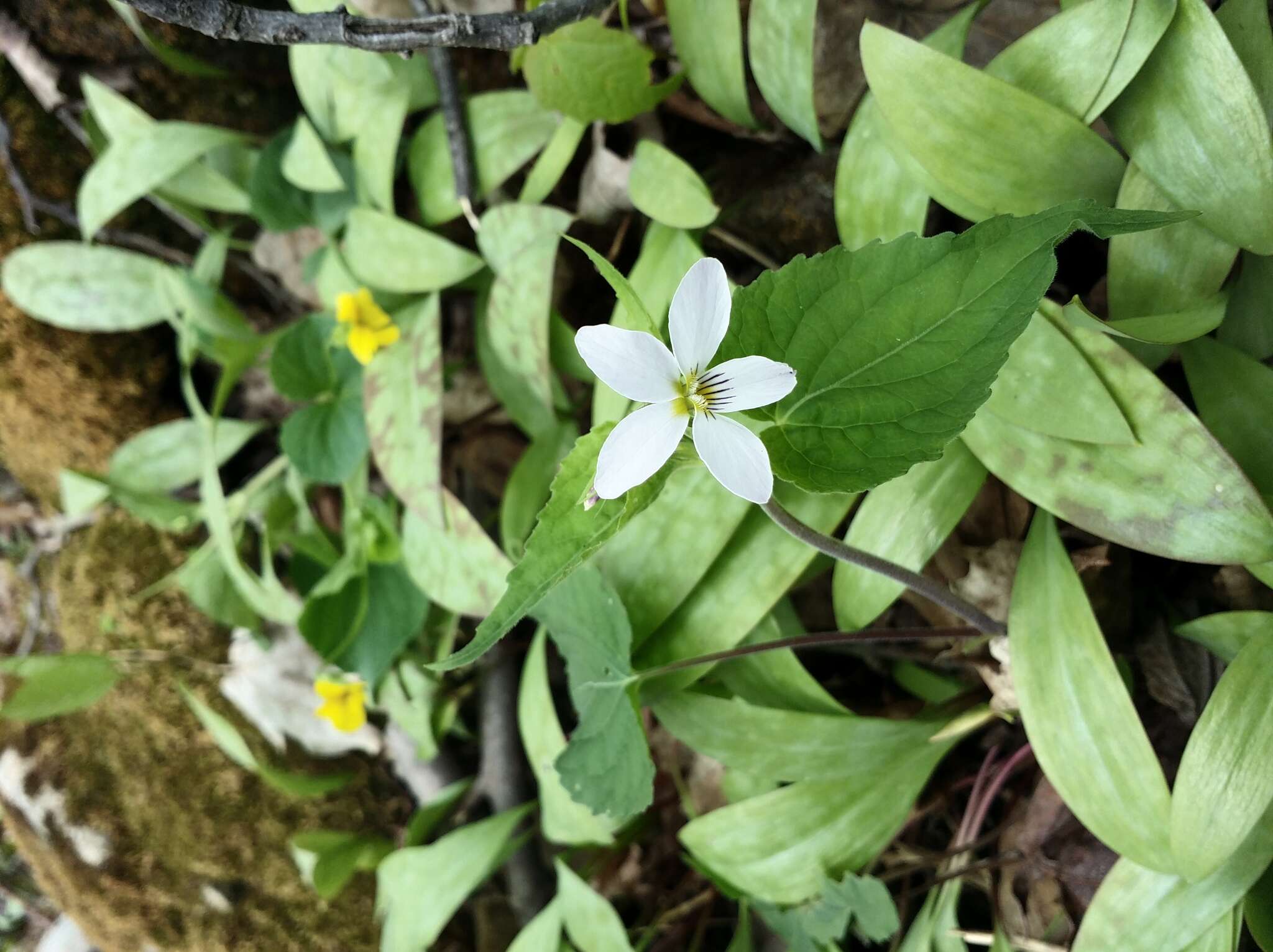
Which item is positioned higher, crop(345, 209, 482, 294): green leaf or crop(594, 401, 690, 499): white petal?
crop(594, 401, 690, 499): white petal

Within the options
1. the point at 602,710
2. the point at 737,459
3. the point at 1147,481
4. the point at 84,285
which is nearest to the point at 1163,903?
the point at 1147,481

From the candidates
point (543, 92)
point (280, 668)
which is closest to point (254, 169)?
point (543, 92)

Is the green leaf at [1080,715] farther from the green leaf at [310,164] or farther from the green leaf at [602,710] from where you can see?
the green leaf at [310,164]

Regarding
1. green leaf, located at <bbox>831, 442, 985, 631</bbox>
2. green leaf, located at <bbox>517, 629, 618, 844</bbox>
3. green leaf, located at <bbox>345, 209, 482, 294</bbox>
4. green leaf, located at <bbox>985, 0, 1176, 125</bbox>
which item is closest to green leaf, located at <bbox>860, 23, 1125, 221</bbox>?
green leaf, located at <bbox>985, 0, 1176, 125</bbox>

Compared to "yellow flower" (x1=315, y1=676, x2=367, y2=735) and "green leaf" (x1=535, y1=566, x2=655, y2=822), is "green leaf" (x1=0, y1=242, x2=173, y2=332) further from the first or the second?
"green leaf" (x1=535, y1=566, x2=655, y2=822)

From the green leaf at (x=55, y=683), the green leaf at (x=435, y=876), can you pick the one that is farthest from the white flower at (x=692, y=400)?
the green leaf at (x=55, y=683)

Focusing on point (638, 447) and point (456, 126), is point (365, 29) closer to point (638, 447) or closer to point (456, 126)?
point (456, 126)
